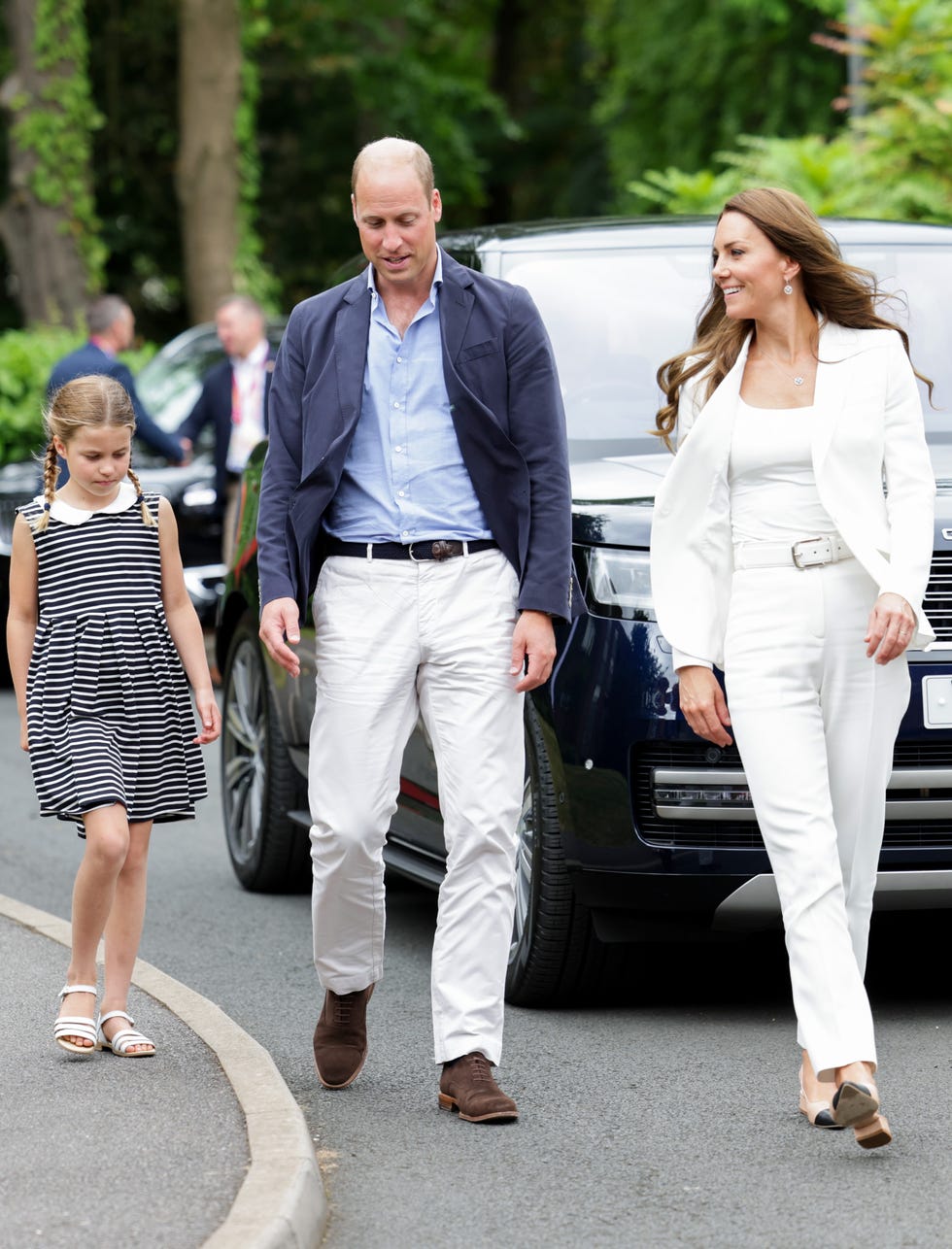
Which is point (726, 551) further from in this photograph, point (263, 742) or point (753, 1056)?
point (263, 742)

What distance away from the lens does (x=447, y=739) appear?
15.8ft

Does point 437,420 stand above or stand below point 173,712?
above

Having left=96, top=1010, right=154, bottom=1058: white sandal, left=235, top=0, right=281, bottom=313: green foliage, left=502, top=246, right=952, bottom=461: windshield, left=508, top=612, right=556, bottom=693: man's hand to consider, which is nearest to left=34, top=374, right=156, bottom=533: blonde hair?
left=508, top=612, right=556, bottom=693: man's hand

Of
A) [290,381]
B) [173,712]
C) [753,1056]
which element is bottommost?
[753,1056]

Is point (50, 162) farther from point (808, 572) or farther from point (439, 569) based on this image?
point (808, 572)

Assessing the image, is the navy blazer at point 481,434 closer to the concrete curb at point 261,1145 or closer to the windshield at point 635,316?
the concrete curb at point 261,1145

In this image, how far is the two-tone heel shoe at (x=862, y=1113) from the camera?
432cm

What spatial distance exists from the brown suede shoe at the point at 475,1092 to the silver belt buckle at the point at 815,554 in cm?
124

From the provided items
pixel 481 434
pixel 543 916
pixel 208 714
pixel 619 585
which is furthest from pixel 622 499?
pixel 208 714

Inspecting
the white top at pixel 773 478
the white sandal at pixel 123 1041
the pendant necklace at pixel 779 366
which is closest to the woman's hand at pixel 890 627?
the white top at pixel 773 478

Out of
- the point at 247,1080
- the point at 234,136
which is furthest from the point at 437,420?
the point at 234,136

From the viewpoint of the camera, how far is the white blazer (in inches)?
179

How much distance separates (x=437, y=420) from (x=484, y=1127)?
4.88ft

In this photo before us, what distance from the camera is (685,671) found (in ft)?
15.5
